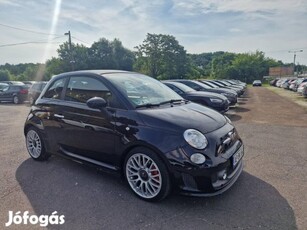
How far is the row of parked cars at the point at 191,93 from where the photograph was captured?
8820 mm

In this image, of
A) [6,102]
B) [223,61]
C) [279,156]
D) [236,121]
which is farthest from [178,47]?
[279,156]

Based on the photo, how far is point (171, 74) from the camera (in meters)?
55.6

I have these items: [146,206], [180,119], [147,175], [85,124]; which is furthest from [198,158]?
[85,124]

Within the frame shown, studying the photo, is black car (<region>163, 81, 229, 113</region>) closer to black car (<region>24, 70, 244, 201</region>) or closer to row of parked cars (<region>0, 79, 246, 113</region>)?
row of parked cars (<region>0, 79, 246, 113</region>)

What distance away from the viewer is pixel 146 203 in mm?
3160

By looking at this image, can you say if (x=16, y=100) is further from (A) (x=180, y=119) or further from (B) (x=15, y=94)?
(A) (x=180, y=119)

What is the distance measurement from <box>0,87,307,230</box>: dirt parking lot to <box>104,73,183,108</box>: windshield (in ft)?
4.14

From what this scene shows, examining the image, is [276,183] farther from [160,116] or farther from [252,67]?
[252,67]

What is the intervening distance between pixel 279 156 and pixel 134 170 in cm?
→ 309

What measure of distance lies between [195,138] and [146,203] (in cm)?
104

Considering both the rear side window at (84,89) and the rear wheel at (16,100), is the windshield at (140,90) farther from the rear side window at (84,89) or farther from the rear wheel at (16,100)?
the rear wheel at (16,100)

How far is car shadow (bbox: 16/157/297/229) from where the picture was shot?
2.73 metres

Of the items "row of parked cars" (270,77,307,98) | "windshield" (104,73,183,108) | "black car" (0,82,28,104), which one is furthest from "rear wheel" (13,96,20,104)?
"row of parked cars" (270,77,307,98)

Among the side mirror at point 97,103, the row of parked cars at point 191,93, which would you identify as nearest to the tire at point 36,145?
the side mirror at point 97,103
